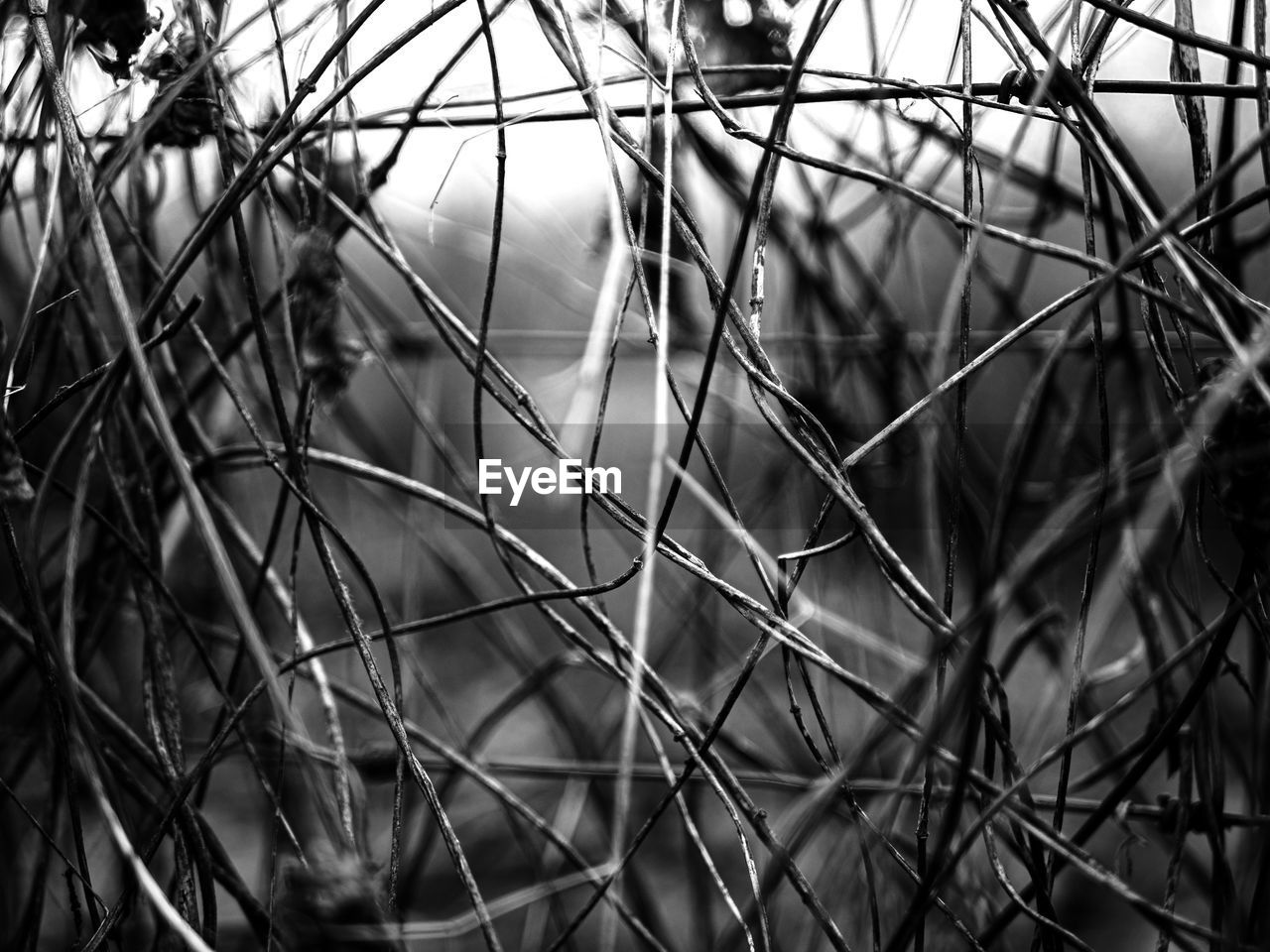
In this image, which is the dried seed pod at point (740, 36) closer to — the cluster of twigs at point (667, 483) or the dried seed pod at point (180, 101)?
the cluster of twigs at point (667, 483)

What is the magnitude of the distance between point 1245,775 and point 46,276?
59 cm

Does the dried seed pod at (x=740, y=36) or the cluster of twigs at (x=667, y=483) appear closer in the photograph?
the cluster of twigs at (x=667, y=483)

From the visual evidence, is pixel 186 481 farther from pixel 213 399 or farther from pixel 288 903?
pixel 213 399

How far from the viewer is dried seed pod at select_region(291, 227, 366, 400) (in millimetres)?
319

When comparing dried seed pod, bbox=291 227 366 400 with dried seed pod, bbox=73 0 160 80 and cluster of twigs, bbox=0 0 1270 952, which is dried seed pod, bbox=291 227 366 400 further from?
dried seed pod, bbox=73 0 160 80

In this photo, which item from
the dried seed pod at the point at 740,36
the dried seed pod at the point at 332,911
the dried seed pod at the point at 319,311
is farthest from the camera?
the dried seed pod at the point at 740,36

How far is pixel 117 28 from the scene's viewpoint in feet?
1.13

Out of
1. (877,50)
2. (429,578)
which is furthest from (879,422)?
(429,578)

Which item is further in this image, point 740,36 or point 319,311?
point 740,36

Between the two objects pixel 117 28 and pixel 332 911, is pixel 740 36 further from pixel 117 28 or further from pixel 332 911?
pixel 332 911

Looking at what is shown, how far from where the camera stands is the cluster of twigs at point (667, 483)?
0.25 metres

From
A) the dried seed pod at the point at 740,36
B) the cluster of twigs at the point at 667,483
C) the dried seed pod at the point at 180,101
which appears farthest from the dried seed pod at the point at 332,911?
→ the dried seed pod at the point at 740,36

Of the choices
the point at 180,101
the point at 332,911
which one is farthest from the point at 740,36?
the point at 332,911

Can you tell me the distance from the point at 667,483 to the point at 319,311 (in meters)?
0.70
